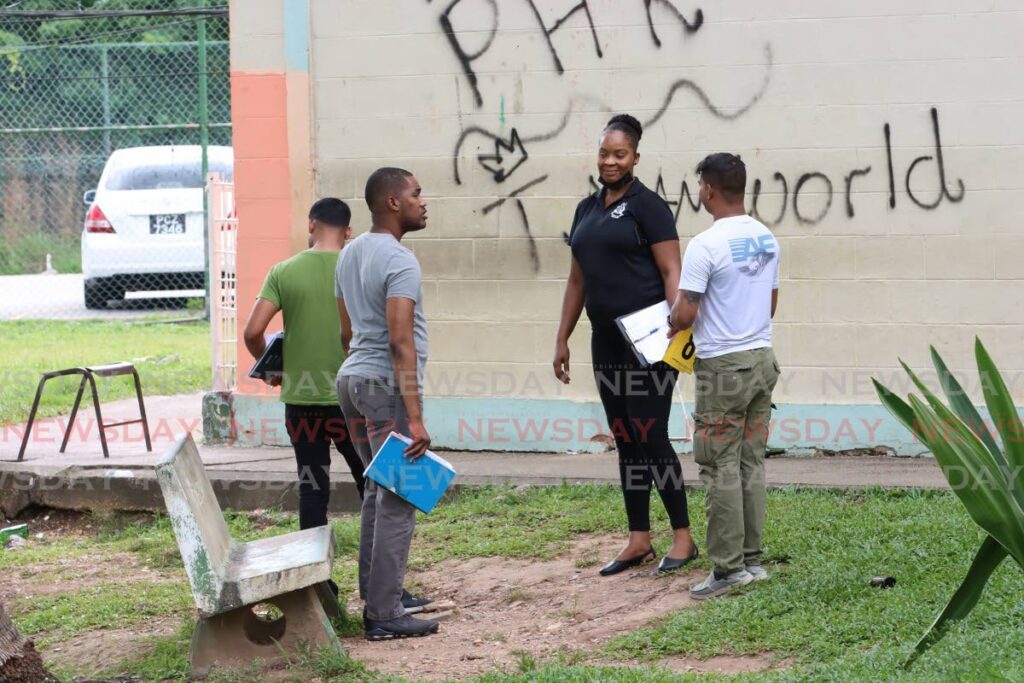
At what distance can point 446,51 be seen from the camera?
8.43 metres

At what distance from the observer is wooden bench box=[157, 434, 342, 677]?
4.81 m

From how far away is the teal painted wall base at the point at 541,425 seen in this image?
805cm

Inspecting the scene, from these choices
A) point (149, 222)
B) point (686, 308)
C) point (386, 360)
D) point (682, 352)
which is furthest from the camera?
point (149, 222)

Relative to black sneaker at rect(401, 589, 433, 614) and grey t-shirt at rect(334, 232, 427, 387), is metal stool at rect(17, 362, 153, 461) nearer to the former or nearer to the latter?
black sneaker at rect(401, 589, 433, 614)

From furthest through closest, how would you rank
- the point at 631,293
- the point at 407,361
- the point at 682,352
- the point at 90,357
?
the point at 90,357, the point at 631,293, the point at 682,352, the point at 407,361

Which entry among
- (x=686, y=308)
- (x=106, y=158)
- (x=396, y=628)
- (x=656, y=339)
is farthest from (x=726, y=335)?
(x=106, y=158)

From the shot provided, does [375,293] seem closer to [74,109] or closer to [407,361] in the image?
[407,361]

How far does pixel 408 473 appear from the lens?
17.0 feet

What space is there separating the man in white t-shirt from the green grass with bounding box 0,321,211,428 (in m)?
5.81

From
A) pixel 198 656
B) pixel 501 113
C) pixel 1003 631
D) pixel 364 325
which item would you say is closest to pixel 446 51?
pixel 501 113

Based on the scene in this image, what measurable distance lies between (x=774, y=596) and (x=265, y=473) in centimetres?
382

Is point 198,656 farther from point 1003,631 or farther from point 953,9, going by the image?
point 953,9

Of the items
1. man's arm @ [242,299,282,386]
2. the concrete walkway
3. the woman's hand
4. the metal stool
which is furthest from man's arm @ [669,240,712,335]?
the metal stool

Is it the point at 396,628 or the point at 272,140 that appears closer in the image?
the point at 396,628
